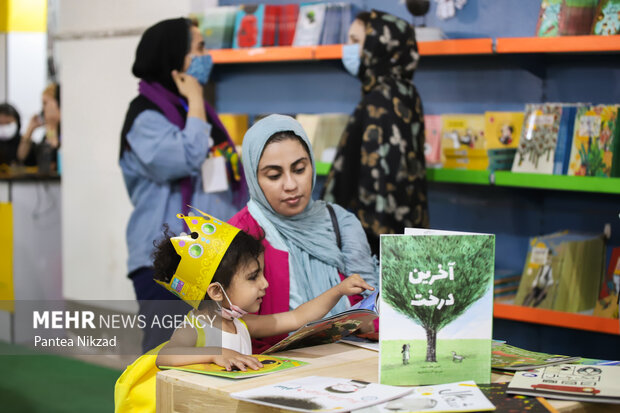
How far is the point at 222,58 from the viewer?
4500 millimetres

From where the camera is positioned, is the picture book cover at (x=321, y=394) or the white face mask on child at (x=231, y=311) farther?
the white face mask on child at (x=231, y=311)

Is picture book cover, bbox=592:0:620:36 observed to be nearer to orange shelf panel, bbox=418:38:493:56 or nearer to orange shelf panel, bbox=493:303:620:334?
orange shelf panel, bbox=418:38:493:56

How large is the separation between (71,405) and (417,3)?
269cm

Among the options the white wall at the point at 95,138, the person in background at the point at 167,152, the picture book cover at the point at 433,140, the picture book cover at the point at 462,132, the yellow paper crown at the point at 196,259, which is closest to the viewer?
the yellow paper crown at the point at 196,259

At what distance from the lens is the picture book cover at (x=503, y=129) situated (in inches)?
143

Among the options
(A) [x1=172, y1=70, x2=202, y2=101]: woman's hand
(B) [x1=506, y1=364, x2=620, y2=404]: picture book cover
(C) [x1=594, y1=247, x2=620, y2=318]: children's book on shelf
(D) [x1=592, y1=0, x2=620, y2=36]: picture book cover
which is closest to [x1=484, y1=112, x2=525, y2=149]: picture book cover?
(D) [x1=592, y1=0, x2=620, y2=36]: picture book cover

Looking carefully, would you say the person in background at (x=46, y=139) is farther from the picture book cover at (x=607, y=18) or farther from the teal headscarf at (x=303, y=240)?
the teal headscarf at (x=303, y=240)

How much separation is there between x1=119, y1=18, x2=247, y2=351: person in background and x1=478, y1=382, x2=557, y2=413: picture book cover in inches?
72.9

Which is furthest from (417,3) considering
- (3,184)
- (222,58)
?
(3,184)

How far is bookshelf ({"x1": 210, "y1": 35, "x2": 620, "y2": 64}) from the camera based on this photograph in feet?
10.8

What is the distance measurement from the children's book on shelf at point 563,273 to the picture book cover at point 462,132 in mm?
553

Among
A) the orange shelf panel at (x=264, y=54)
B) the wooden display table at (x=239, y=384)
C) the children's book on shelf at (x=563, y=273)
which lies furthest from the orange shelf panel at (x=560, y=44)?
the wooden display table at (x=239, y=384)

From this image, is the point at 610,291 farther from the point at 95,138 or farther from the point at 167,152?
the point at 95,138

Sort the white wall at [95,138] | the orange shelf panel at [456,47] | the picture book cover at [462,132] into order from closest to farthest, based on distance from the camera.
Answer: the orange shelf panel at [456,47] → the picture book cover at [462,132] → the white wall at [95,138]
